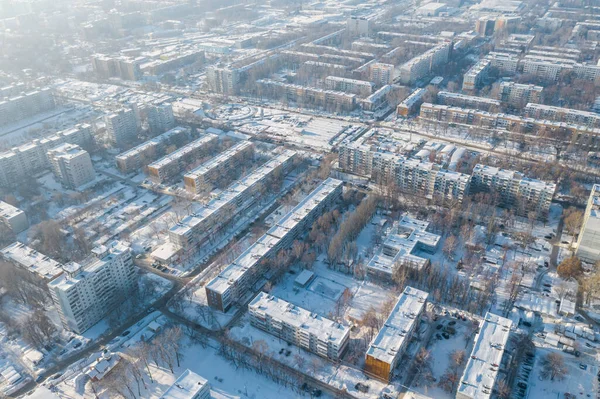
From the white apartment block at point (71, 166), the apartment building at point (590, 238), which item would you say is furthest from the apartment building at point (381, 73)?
the white apartment block at point (71, 166)

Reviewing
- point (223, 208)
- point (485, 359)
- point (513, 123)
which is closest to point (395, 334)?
point (485, 359)

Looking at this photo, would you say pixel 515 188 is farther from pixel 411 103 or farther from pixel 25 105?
pixel 25 105

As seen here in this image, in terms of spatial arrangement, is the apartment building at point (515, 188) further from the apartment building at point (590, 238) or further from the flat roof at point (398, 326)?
the flat roof at point (398, 326)

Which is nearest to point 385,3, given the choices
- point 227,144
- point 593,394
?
point 227,144

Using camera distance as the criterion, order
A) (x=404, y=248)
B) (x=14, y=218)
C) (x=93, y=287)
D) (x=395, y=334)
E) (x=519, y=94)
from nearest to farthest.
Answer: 1. (x=395, y=334)
2. (x=93, y=287)
3. (x=404, y=248)
4. (x=14, y=218)
5. (x=519, y=94)

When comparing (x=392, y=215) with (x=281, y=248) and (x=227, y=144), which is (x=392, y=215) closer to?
(x=281, y=248)

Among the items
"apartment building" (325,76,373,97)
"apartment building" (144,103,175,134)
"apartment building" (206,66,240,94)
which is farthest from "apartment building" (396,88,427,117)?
"apartment building" (144,103,175,134)
